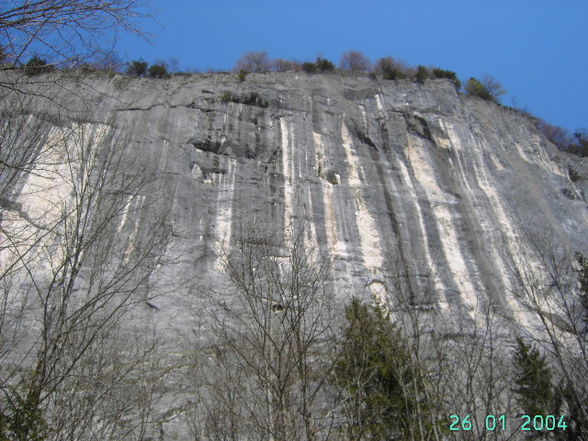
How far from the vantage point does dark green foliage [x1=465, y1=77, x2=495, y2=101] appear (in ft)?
90.2

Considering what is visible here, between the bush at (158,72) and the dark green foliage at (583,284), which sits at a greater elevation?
the bush at (158,72)

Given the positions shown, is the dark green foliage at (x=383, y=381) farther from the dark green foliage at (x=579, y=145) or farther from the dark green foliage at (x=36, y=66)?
the dark green foliage at (x=579, y=145)

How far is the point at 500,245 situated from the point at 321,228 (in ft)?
21.5

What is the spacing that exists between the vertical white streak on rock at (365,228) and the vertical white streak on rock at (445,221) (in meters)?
2.48

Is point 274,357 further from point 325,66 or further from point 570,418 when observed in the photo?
point 325,66

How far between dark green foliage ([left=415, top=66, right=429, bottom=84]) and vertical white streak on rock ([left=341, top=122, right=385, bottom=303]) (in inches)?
334

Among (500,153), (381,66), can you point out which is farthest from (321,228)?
(381,66)

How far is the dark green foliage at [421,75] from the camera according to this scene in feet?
84.5

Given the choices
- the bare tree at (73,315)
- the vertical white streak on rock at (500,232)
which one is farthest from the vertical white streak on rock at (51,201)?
the vertical white streak on rock at (500,232)

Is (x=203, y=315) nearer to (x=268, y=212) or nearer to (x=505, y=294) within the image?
(x=268, y=212)

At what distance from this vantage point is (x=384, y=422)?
10.1m

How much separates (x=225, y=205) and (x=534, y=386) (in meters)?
10.9

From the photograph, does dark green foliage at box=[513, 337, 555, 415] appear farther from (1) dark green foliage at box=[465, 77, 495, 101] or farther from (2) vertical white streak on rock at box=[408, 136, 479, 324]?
(1) dark green foliage at box=[465, 77, 495, 101]

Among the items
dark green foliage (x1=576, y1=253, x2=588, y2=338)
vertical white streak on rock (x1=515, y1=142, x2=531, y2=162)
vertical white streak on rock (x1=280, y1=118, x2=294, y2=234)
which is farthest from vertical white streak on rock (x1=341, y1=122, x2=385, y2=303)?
vertical white streak on rock (x1=515, y1=142, x2=531, y2=162)
